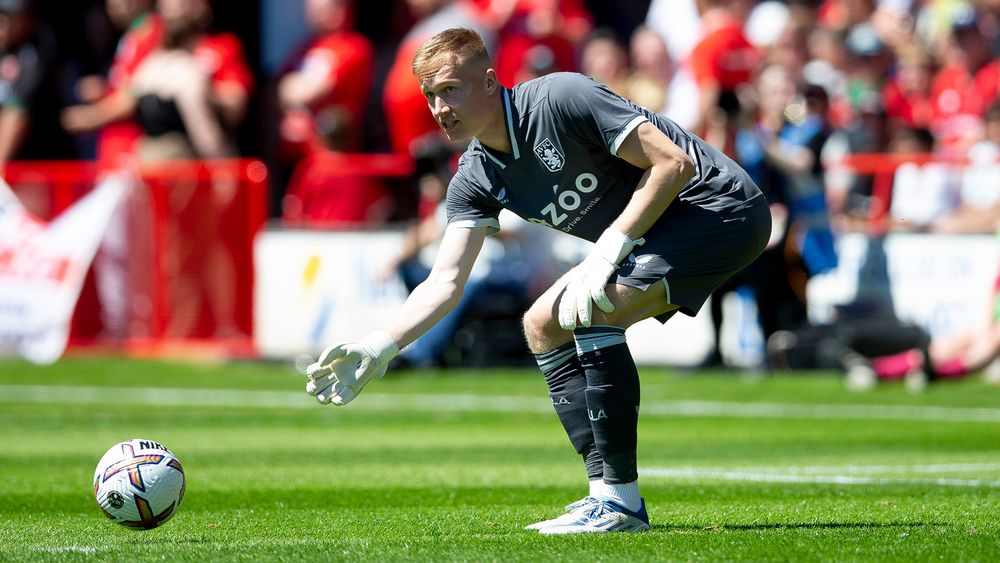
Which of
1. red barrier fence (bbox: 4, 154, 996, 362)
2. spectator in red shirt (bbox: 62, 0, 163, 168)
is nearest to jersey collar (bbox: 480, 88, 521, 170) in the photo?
red barrier fence (bbox: 4, 154, 996, 362)

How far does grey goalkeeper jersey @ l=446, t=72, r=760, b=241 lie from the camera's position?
6477 millimetres

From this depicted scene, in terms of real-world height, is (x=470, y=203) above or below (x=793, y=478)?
above

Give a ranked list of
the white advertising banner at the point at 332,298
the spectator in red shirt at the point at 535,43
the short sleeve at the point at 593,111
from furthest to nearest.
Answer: the spectator in red shirt at the point at 535,43 → the white advertising banner at the point at 332,298 → the short sleeve at the point at 593,111

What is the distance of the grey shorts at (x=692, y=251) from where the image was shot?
659cm

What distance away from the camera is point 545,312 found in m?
6.79

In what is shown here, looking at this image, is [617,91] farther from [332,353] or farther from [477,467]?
[332,353]

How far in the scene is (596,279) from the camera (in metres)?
6.40

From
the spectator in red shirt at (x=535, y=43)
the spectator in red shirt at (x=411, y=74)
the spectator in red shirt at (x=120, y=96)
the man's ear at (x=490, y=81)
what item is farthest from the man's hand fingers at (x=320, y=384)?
the spectator in red shirt at (x=120, y=96)

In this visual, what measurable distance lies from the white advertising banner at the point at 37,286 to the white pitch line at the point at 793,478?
1040cm

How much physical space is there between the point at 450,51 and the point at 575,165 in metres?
0.70

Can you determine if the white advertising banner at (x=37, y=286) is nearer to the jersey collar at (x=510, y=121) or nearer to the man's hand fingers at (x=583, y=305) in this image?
the jersey collar at (x=510, y=121)

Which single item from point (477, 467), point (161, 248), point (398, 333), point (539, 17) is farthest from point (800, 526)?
point (161, 248)

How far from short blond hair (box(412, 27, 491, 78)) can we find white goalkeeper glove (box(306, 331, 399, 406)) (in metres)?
1.17

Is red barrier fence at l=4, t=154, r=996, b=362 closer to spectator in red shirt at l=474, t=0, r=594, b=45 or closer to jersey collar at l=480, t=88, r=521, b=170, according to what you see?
spectator in red shirt at l=474, t=0, r=594, b=45
